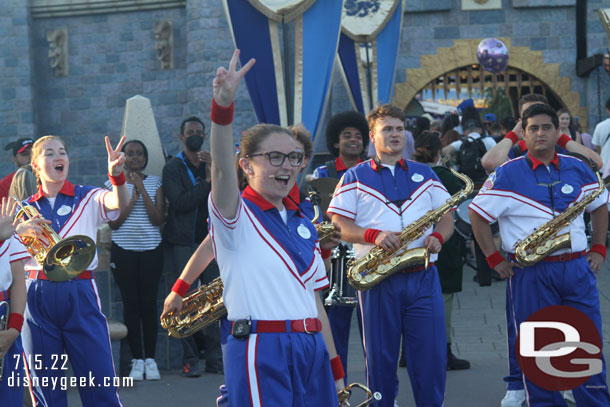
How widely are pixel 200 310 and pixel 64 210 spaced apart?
130 centimetres

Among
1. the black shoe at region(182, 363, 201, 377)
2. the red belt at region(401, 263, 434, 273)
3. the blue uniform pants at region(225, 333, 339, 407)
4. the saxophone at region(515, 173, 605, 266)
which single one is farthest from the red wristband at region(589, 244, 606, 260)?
the black shoe at region(182, 363, 201, 377)

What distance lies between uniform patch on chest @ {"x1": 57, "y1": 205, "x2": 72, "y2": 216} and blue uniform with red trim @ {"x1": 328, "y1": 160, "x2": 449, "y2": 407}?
165cm

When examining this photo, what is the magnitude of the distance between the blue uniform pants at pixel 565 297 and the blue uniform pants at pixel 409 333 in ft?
2.08

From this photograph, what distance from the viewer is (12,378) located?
474 cm

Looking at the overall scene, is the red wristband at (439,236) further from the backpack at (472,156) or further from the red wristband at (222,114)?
the backpack at (472,156)

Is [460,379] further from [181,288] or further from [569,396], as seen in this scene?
[181,288]

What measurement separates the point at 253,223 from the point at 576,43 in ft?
49.7

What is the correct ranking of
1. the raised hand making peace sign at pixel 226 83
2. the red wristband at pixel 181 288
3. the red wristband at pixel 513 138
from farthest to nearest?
1. the red wristband at pixel 513 138
2. the red wristband at pixel 181 288
3. the raised hand making peace sign at pixel 226 83

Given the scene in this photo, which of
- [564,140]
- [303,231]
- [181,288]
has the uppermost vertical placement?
[564,140]

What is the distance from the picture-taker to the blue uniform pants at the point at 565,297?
5676 millimetres

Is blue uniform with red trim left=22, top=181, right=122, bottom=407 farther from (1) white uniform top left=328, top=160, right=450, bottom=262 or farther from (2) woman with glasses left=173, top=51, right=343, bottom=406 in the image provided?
(2) woman with glasses left=173, top=51, right=343, bottom=406

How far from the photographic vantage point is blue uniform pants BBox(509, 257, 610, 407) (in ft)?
18.6

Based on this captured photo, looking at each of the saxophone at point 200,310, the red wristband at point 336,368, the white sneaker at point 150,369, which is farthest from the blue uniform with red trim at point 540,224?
the white sneaker at point 150,369

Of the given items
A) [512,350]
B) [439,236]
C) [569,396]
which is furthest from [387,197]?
[569,396]
